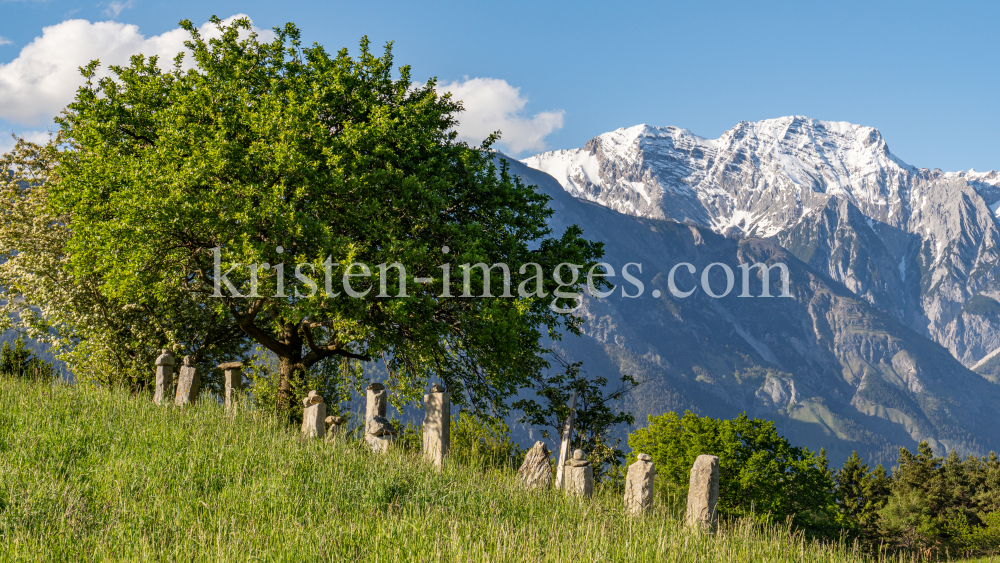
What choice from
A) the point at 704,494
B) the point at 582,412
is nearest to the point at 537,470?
the point at 704,494

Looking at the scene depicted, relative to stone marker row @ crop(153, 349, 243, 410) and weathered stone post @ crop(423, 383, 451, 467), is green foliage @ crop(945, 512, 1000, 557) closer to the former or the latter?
weathered stone post @ crop(423, 383, 451, 467)

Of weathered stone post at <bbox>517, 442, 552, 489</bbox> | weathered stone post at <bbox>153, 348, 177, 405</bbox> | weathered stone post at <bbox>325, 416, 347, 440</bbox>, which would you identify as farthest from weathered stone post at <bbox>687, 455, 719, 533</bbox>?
weathered stone post at <bbox>153, 348, 177, 405</bbox>

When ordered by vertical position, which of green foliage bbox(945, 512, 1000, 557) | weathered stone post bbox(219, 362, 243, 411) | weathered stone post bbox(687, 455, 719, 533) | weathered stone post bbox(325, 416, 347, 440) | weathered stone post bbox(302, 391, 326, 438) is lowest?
green foliage bbox(945, 512, 1000, 557)

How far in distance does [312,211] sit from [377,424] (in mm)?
7303

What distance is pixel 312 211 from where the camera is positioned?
667 inches

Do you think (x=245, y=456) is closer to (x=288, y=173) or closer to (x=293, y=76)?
(x=288, y=173)

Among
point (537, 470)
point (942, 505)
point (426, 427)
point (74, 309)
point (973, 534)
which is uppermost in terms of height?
point (74, 309)

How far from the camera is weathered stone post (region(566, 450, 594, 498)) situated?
33.3 ft

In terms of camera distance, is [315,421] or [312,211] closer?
[315,421]

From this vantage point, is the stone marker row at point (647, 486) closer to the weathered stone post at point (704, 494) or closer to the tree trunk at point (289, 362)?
the weathered stone post at point (704, 494)

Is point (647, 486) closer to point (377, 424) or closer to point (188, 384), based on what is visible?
point (377, 424)

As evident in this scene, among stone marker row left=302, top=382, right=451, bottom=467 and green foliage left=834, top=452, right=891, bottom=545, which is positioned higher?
stone marker row left=302, top=382, right=451, bottom=467

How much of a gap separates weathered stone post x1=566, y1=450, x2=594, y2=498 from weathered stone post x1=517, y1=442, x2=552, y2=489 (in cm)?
54

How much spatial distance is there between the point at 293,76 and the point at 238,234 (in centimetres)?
605
